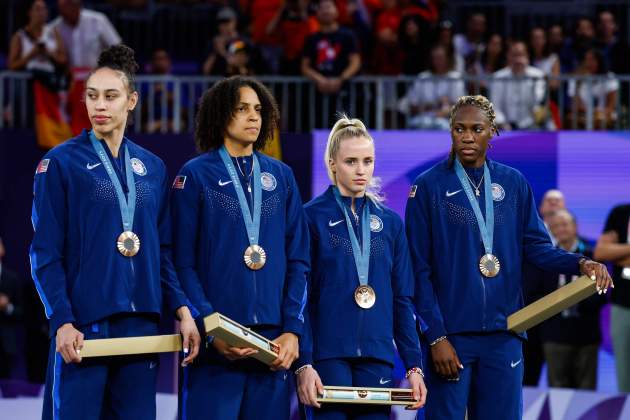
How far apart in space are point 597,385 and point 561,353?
0.88 meters

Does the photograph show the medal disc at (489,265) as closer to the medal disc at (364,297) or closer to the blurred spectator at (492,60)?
the medal disc at (364,297)

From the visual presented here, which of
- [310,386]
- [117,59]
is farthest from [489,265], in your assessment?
[117,59]

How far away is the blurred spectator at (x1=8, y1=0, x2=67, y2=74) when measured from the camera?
11.7 metres

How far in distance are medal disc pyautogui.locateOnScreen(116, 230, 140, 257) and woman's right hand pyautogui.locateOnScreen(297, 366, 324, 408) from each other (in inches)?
38.6

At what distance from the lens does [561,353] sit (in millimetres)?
10266

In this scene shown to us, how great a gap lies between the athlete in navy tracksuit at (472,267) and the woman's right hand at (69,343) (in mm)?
1754

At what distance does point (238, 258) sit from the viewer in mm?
5812

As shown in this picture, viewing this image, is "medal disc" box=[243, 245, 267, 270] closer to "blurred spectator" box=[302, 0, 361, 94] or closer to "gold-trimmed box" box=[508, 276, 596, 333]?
Answer: "gold-trimmed box" box=[508, 276, 596, 333]

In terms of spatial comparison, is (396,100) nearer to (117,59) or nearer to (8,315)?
(8,315)

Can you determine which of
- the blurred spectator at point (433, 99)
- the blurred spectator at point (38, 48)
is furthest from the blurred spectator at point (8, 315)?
the blurred spectator at point (433, 99)

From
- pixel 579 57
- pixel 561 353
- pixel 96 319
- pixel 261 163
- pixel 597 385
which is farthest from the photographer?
pixel 579 57

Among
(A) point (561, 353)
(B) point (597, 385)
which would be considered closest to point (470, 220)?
(A) point (561, 353)

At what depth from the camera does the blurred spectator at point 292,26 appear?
40.9ft

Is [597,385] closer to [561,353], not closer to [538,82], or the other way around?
[561,353]
